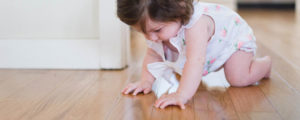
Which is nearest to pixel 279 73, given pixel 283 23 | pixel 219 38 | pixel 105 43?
pixel 219 38

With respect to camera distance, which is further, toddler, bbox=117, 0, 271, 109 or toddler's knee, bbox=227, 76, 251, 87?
toddler's knee, bbox=227, 76, 251, 87

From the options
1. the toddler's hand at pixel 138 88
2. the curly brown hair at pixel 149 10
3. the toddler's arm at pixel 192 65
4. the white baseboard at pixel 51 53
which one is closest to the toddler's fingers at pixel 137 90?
the toddler's hand at pixel 138 88

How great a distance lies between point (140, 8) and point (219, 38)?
1.23 feet

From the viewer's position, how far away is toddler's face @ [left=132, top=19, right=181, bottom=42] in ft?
3.05

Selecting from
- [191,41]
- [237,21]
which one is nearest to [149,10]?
[191,41]

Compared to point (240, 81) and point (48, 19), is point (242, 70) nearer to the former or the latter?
point (240, 81)

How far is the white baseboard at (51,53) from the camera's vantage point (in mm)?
1444

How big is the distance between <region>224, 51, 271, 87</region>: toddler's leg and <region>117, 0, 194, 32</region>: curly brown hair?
35 cm

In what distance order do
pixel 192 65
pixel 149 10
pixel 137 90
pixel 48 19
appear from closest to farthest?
pixel 149 10, pixel 192 65, pixel 137 90, pixel 48 19

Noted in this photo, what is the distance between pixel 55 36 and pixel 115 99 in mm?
521

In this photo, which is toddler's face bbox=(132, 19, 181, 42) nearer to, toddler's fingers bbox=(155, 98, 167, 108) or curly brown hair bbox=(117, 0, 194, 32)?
curly brown hair bbox=(117, 0, 194, 32)

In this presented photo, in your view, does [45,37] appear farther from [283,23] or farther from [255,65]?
[283,23]

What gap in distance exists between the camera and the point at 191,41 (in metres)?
1.02

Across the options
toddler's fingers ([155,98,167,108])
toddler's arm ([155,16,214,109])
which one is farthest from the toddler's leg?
toddler's fingers ([155,98,167,108])
